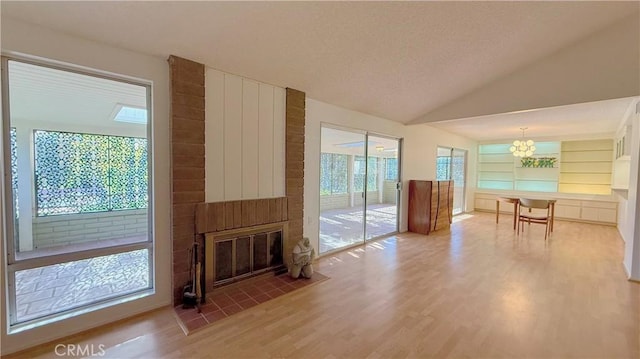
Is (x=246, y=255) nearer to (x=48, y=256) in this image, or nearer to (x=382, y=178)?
(x=48, y=256)

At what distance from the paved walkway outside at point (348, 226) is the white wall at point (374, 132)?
465 mm

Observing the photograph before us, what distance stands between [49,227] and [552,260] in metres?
6.36

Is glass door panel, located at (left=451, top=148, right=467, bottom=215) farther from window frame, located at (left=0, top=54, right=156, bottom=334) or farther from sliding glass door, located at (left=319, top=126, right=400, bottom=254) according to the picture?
window frame, located at (left=0, top=54, right=156, bottom=334)

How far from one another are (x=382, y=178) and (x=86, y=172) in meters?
5.86

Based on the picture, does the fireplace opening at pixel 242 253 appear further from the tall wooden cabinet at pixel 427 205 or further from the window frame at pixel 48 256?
the tall wooden cabinet at pixel 427 205

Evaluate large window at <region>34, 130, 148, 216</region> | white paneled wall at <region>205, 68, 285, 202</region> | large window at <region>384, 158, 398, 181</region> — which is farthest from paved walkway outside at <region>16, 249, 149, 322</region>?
large window at <region>384, 158, 398, 181</region>

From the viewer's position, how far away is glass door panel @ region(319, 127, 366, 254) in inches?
172

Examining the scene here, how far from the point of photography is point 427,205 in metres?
5.36

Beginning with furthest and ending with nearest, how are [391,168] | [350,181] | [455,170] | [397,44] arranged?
1. [455,170]
2. [391,168]
3. [350,181]
4. [397,44]

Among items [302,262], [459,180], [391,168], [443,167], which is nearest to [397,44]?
[302,262]

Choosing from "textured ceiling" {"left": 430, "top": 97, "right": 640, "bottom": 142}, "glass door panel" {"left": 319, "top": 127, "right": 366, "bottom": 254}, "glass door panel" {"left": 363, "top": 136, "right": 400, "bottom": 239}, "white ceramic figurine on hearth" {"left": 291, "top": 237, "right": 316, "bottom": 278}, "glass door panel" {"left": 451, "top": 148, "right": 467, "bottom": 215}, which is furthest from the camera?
"glass door panel" {"left": 451, "top": 148, "right": 467, "bottom": 215}

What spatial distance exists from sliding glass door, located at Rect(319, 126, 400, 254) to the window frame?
2.23 meters

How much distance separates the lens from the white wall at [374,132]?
12.3 ft

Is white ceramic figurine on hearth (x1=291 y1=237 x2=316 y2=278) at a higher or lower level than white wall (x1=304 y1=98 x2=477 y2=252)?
lower
